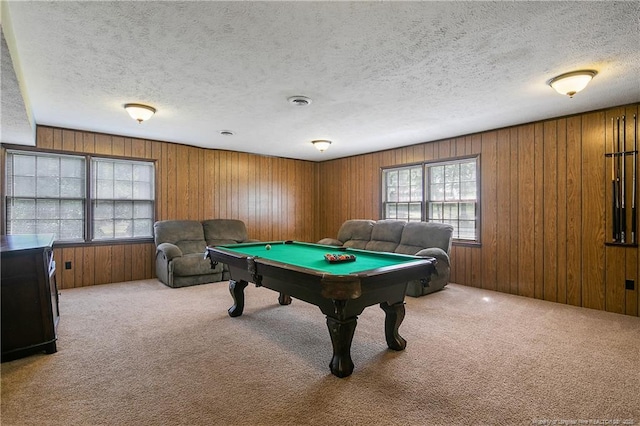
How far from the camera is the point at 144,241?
5.62m

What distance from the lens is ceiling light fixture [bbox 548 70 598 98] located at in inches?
114

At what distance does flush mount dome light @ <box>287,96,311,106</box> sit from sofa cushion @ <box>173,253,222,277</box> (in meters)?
2.86

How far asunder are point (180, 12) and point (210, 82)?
44.6 inches

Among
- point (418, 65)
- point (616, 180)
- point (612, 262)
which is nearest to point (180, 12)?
point (418, 65)

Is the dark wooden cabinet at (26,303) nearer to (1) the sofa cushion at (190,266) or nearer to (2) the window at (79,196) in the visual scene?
(1) the sofa cushion at (190,266)

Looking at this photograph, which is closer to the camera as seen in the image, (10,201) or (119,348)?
(119,348)

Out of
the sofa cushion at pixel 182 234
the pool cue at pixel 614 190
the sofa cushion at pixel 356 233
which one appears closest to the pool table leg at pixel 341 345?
the sofa cushion at pixel 356 233

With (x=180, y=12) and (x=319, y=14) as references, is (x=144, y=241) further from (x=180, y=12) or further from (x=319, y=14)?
(x=319, y=14)

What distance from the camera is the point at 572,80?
2.93 metres

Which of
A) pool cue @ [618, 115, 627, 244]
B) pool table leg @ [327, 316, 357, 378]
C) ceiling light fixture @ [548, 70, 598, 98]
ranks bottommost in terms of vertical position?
pool table leg @ [327, 316, 357, 378]

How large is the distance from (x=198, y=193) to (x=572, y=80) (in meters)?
5.78

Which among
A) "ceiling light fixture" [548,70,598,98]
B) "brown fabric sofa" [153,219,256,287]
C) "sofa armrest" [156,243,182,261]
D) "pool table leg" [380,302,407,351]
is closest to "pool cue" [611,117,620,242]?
"ceiling light fixture" [548,70,598,98]

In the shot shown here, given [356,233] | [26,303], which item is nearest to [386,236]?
[356,233]

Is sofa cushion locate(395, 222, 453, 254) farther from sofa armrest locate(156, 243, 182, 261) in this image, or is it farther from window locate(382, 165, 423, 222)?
sofa armrest locate(156, 243, 182, 261)
